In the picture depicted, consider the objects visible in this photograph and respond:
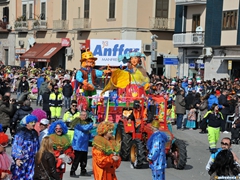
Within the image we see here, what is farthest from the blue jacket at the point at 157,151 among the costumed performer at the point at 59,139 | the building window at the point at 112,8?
the building window at the point at 112,8

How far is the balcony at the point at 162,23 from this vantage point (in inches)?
1547

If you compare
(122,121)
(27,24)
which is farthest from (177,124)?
(27,24)

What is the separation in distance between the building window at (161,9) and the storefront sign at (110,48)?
55.6 feet

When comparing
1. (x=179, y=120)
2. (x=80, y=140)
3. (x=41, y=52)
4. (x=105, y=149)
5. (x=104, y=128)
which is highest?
(x=41, y=52)

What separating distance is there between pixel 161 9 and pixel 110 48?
1739cm

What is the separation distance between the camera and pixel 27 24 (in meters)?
52.5

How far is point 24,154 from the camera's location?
26.6 ft

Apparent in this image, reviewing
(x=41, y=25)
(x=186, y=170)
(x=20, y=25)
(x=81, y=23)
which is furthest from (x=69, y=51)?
(x=186, y=170)

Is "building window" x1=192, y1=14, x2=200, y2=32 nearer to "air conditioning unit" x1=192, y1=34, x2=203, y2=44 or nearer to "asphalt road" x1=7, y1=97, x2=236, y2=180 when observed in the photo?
"air conditioning unit" x1=192, y1=34, x2=203, y2=44

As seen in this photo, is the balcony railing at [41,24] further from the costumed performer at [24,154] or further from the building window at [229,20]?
the costumed performer at [24,154]

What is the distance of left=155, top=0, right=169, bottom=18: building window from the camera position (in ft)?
129

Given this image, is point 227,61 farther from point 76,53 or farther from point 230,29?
point 76,53

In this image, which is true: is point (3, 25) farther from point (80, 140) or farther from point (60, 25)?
point (80, 140)

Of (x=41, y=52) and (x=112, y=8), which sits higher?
(x=112, y=8)
